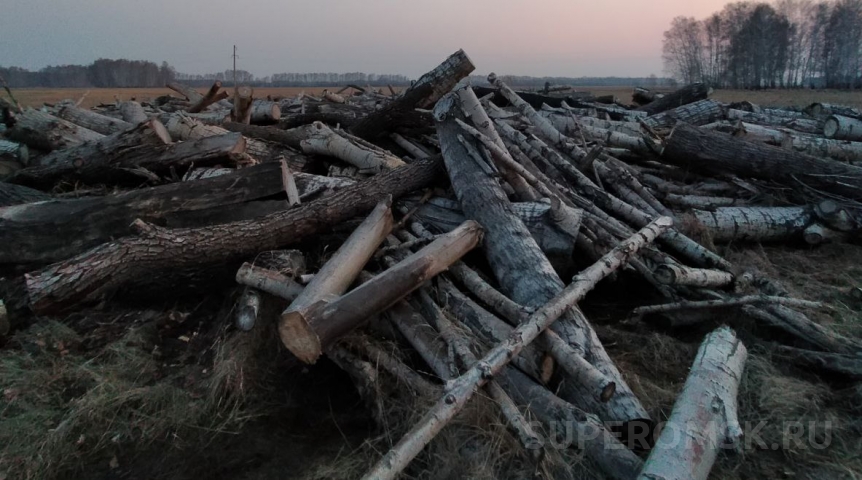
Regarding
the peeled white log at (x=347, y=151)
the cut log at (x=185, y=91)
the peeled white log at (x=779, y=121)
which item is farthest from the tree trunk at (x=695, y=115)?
the cut log at (x=185, y=91)

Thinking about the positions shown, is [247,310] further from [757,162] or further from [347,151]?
[757,162]

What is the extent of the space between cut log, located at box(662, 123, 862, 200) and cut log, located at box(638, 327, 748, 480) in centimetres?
413

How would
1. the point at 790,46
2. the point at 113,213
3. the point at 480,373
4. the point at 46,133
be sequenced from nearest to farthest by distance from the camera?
the point at 480,373 → the point at 113,213 → the point at 46,133 → the point at 790,46

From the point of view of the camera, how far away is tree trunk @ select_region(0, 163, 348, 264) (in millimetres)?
4496

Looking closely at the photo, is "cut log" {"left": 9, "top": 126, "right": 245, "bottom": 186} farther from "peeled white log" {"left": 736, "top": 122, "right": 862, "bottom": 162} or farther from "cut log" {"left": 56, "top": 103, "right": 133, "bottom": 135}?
"peeled white log" {"left": 736, "top": 122, "right": 862, "bottom": 162}

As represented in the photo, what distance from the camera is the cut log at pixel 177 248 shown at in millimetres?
3762

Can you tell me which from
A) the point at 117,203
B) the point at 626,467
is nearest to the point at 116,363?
the point at 117,203

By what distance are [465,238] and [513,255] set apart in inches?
16.9

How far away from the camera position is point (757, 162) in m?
6.47

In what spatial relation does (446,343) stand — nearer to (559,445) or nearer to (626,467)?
(559,445)

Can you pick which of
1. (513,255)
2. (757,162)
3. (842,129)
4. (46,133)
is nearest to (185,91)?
(46,133)

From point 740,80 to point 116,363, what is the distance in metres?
83.3

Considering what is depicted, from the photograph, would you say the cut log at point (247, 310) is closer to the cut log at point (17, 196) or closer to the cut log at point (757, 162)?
the cut log at point (17, 196)

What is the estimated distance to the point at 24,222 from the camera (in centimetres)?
457
